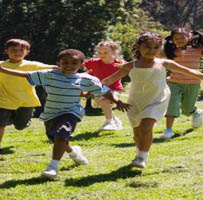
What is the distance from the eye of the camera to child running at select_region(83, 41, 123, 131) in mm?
9508

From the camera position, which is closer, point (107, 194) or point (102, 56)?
point (107, 194)

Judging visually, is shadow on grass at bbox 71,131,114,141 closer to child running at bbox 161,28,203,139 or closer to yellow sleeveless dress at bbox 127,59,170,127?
child running at bbox 161,28,203,139

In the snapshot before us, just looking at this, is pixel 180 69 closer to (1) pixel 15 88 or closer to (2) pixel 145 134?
(2) pixel 145 134

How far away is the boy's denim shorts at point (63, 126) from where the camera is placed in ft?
18.1

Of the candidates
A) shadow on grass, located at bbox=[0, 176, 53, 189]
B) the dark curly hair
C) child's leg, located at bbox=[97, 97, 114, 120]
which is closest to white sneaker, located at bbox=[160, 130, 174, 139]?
the dark curly hair

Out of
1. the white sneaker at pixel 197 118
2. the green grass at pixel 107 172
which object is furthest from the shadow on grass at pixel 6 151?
the white sneaker at pixel 197 118

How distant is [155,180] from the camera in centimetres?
541

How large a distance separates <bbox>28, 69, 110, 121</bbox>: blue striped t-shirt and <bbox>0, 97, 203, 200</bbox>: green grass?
722mm

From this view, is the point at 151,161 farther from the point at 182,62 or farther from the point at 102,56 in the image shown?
the point at 102,56

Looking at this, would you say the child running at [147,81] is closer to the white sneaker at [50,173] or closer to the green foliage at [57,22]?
the white sneaker at [50,173]

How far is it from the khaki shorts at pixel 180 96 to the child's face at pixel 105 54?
1.21m

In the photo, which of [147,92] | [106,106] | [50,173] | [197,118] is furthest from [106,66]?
[50,173]

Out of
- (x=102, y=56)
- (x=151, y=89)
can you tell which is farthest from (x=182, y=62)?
(x=151, y=89)

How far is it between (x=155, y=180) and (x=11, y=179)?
4.87 feet
